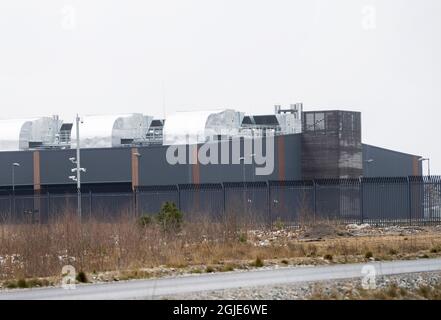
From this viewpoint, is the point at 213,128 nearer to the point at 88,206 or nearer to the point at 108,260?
the point at 88,206

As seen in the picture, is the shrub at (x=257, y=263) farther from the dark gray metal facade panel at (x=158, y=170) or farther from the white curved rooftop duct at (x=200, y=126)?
the white curved rooftop duct at (x=200, y=126)

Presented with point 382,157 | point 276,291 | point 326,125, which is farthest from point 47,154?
point 276,291

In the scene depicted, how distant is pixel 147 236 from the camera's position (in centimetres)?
3002

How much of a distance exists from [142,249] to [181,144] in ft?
113

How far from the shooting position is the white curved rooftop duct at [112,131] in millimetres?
69812

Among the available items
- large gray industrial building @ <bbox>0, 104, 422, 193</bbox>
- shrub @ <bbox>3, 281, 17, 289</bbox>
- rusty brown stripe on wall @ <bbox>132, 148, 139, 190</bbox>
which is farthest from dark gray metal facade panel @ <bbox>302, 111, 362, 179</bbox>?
shrub @ <bbox>3, 281, 17, 289</bbox>

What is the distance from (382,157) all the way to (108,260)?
163ft

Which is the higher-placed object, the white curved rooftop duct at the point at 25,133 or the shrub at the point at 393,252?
the white curved rooftop duct at the point at 25,133

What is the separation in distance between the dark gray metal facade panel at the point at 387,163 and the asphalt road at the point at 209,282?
46.8 metres

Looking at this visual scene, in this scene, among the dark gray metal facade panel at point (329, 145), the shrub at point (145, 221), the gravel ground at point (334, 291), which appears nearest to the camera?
the gravel ground at point (334, 291)

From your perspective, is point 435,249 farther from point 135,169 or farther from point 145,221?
point 135,169

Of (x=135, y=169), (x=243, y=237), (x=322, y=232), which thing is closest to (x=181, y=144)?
(x=135, y=169)

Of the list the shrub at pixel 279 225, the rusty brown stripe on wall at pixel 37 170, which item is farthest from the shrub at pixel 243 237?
the rusty brown stripe on wall at pixel 37 170

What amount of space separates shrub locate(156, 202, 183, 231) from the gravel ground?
46.0 feet
